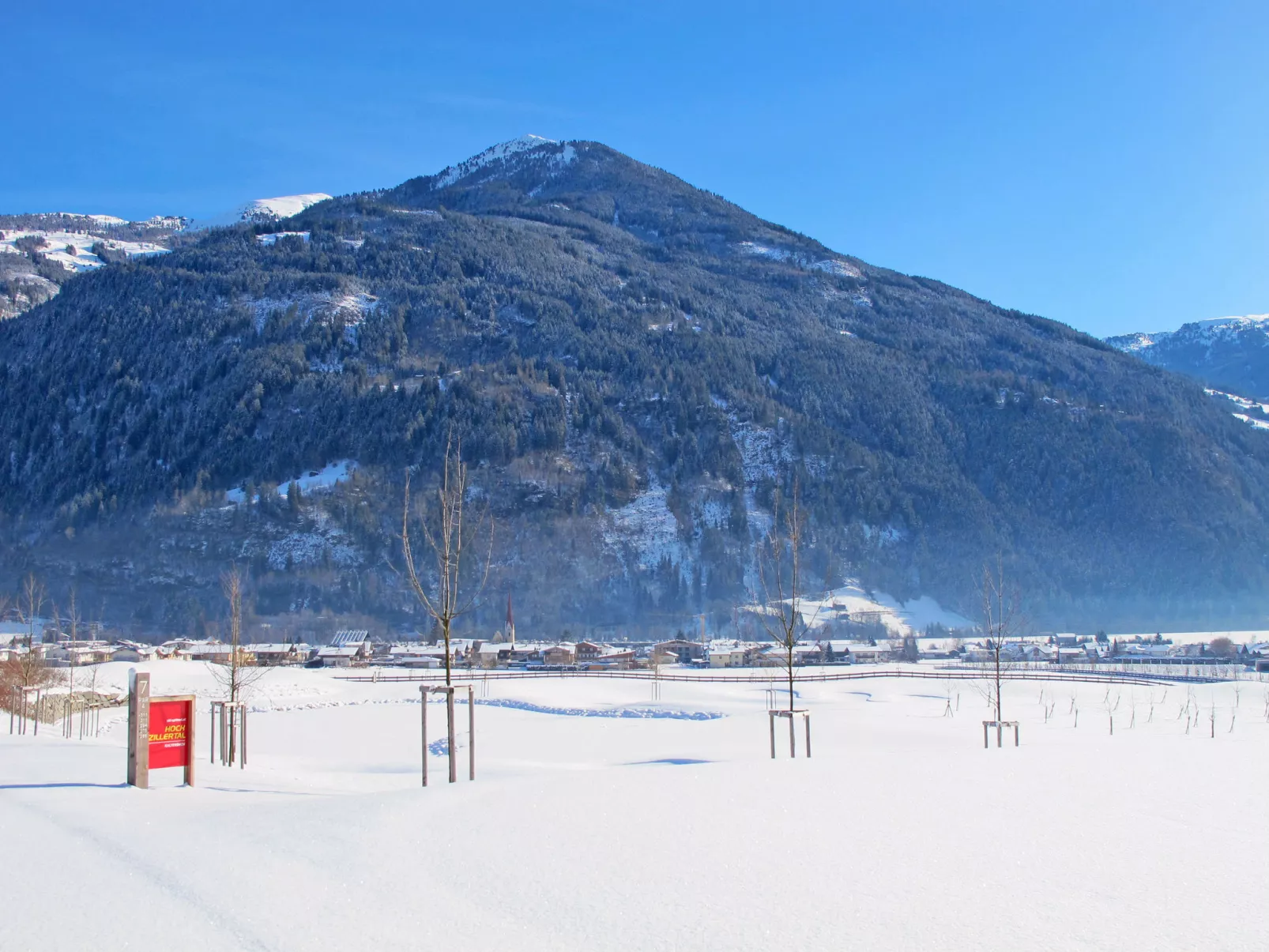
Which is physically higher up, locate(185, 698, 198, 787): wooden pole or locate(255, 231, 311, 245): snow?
locate(255, 231, 311, 245): snow

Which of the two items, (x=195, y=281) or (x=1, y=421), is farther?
(x=195, y=281)

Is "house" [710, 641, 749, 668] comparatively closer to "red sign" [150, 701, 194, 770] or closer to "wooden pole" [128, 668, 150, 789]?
"red sign" [150, 701, 194, 770]

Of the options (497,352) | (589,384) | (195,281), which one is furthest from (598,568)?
(195,281)

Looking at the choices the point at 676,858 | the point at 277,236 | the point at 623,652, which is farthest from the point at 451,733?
the point at 277,236

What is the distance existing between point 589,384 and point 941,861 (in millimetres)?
132753

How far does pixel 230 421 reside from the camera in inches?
5103

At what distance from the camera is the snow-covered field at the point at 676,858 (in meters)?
7.09

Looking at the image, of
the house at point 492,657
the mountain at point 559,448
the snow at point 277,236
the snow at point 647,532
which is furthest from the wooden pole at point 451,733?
the snow at point 277,236

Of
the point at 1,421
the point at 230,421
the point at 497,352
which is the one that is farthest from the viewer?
the point at 497,352

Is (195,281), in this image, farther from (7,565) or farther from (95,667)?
(95,667)

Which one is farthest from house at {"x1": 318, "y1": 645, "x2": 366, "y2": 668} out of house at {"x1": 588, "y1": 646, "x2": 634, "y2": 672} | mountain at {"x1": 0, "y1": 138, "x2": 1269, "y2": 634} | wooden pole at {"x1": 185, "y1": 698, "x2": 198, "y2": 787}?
wooden pole at {"x1": 185, "y1": 698, "x2": 198, "y2": 787}

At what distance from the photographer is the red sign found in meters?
14.8

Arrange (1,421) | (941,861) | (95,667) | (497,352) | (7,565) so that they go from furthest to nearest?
(497,352) → (1,421) → (7,565) → (95,667) → (941,861)

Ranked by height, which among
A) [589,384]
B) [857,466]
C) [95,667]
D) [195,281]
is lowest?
[95,667]
